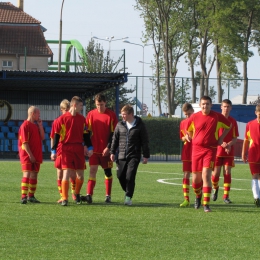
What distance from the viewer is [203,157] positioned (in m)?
13.3

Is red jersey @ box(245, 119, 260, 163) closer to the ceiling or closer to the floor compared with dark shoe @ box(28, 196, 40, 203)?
closer to the ceiling

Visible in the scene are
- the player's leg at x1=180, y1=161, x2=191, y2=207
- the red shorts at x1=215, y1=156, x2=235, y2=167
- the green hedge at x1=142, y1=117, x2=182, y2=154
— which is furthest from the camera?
the green hedge at x1=142, y1=117, x2=182, y2=154

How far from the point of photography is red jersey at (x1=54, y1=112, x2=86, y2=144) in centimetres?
1388

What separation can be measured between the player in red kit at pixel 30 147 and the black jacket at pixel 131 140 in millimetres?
1383

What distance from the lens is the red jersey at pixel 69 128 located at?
13.9m

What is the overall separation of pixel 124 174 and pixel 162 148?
26326mm

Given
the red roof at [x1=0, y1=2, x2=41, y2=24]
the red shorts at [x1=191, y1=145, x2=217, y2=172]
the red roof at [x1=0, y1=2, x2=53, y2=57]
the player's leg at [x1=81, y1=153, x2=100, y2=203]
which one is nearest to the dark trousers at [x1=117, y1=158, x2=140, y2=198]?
the player's leg at [x1=81, y1=153, x2=100, y2=203]

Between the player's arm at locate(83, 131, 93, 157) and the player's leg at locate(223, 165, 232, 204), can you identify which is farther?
the player's leg at locate(223, 165, 232, 204)

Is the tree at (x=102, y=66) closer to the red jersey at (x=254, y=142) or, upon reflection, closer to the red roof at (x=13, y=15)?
the red roof at (x=13, y=15)

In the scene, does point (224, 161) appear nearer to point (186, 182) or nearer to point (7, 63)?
point (186, 182)

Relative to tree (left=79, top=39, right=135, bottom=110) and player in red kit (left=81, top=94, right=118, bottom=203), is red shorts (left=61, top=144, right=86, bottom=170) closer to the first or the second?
player in red kit (left=81, top=94, right=118, bottom=203)

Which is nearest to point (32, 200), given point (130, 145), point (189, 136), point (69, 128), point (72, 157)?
point (72, 157)

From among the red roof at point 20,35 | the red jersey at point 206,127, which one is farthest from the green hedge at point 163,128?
the red jersey at point 206,127

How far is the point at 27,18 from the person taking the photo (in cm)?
7338
